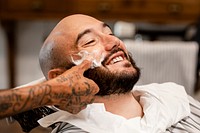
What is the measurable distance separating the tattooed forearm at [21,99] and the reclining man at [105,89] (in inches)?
8.8

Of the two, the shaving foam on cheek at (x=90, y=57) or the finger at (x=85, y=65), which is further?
the shaving foam on cheek at (x=90, y=57)

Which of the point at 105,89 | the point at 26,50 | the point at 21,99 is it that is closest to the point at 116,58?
the point at 105,89

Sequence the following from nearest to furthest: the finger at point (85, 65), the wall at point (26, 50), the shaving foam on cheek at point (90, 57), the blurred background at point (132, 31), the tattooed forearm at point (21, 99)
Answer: the tattooed forearm at point (21, 99) → the finger at point (85, 65) → the shaving foam on cheek at point (90, 57) → the blurred background at point (132, 31) → the wall at point (26, 50)

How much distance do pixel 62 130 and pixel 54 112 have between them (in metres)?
0.09

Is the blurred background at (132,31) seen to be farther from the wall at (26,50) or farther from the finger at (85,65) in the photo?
the finger at (85,65)

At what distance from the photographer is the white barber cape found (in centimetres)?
109

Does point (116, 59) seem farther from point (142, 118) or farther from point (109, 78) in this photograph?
point (142, 118)

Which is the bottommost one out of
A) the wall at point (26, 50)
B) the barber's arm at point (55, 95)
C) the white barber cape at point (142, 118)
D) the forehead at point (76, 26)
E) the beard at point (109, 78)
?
the wall at point (26, 50)

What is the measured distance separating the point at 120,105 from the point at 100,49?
0.19 m

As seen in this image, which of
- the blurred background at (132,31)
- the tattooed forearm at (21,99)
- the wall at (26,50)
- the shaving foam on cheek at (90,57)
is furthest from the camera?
the wall at (26,50)

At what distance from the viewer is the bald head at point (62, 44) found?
120 cm

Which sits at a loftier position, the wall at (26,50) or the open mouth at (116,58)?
the open mouth at (116,58)

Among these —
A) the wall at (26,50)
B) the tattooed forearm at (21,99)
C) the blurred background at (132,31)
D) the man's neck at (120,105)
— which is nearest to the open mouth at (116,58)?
the man's neck at (120,105)

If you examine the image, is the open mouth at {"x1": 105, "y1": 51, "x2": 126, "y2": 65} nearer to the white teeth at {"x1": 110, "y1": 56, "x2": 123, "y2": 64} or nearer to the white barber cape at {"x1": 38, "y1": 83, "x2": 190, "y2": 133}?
the white teeth at {"x1": 110, "y1": 56, "x2": 123, "y2": 64}
